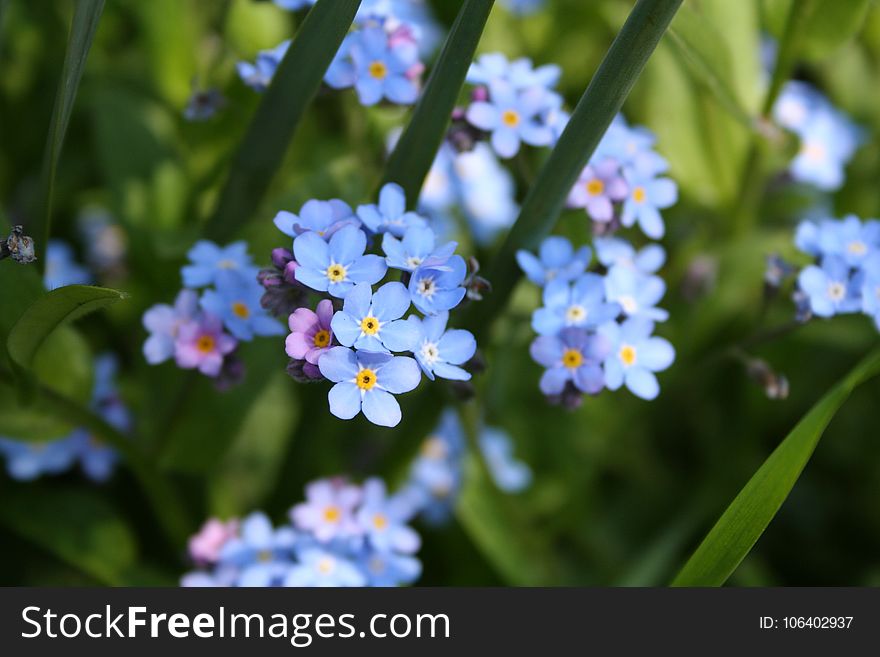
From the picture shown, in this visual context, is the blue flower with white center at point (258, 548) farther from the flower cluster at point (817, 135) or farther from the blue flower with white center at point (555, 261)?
the flower cluster at point (817, 135)

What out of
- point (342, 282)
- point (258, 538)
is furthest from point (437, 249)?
point (258, 538)

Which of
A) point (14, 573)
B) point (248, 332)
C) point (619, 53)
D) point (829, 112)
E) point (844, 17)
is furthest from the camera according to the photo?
point (829, 112)

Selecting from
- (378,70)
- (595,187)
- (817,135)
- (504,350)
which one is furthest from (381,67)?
(817,135)

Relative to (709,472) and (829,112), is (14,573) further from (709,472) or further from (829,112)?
(829,112)

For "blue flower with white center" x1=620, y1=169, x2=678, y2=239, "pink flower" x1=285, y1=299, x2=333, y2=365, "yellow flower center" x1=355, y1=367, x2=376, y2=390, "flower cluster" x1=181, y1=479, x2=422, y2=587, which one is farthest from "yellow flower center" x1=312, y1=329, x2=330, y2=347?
"blue flower with white center" x1=620, y1=169, x2=678, y2=239

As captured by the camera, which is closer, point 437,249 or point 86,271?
point 437,249

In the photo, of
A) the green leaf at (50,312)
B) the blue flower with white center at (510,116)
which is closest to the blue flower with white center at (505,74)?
the blue flower with white center at (510,116)

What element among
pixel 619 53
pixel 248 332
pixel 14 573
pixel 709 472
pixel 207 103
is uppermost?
pixel 619 53
